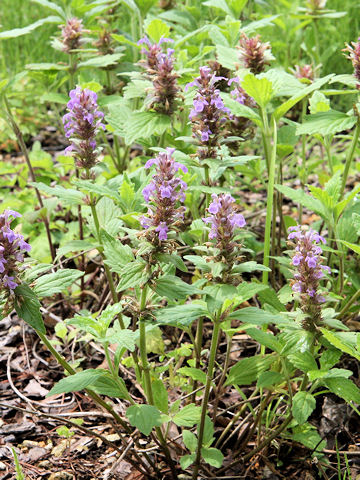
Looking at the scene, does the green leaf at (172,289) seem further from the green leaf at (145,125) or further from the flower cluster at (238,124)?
the flower cluster at (238,124)

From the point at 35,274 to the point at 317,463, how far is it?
4.21ft

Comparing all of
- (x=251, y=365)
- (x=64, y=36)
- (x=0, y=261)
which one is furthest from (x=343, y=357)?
(x=64, y=36)

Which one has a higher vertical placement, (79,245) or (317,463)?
(79,245)

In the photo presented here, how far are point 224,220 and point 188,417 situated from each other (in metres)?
0.74

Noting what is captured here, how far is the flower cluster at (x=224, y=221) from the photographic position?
1678 millimetres

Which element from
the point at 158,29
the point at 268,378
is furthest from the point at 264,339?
the point at 158,29

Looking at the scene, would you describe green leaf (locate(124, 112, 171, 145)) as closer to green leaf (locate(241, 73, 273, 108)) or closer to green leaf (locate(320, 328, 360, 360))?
green leaf (locate(241, 73, 273, 108))

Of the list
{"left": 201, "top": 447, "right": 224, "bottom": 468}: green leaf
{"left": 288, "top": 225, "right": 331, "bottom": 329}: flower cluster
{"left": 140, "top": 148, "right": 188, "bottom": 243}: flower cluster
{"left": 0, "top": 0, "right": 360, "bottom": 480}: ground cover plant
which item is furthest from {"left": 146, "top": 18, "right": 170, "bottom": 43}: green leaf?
{"left": 201, "top": 447, "right": 224, "bottom": 468}: green leaf

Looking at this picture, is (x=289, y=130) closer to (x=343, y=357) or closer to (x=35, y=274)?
(x=343, y=357)

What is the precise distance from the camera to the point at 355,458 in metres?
2.34

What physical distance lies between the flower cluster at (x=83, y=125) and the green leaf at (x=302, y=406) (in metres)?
1.22

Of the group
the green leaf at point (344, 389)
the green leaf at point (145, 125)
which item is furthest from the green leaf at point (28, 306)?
the green leaf at point (344, 389)

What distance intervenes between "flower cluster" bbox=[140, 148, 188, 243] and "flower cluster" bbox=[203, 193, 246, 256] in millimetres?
108

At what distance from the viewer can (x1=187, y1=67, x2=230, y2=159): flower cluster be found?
2.04 m
